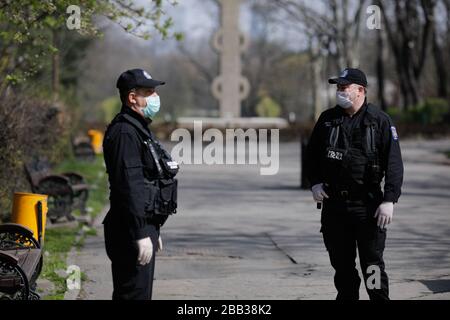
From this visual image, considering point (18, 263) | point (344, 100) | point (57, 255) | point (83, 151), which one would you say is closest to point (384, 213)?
point (344, 100)

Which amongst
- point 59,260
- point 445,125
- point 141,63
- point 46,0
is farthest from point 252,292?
point 141,63

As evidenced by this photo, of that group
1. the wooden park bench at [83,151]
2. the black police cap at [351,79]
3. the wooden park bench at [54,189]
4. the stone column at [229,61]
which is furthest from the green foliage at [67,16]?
the stone column at [229,61]

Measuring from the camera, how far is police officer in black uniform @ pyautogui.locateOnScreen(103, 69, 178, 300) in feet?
21.1

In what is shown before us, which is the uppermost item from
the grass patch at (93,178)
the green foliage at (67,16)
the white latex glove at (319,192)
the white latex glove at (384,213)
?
the green foliage at (67,16)

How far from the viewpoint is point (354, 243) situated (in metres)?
7.86

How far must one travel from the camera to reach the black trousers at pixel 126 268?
21.5 ft

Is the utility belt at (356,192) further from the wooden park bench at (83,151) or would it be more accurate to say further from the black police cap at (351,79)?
the wooden park bench at (83,151)

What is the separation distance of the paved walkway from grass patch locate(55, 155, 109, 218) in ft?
4.99

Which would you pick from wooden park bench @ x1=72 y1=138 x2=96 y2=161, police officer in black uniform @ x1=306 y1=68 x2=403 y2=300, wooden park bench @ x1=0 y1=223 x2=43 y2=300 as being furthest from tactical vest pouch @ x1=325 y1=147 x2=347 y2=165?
wooden park bench @ x1=72 y1=138 x2=96 y2=161

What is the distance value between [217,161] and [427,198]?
13.9m

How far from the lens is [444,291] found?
951 cm

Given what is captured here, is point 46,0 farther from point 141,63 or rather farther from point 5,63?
point 141,63

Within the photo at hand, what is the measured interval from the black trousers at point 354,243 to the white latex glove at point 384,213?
3.3 inches

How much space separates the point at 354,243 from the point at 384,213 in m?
0.42
